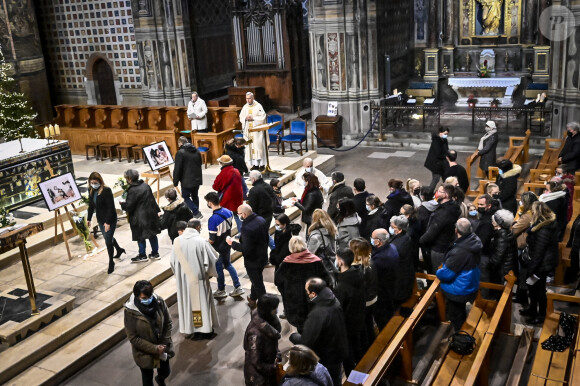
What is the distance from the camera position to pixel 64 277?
10.2 metres

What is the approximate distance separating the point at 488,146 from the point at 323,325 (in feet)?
27.3

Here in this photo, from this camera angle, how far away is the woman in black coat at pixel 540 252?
26.3ft

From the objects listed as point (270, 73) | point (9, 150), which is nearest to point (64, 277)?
point (9, 150)

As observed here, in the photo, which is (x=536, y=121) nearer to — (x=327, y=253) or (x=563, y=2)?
(x=563, y=2)

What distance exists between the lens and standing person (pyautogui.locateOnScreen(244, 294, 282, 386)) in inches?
231

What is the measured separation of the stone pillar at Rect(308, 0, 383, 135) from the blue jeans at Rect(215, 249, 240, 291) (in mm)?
10082

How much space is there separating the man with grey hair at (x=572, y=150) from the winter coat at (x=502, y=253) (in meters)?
5.04

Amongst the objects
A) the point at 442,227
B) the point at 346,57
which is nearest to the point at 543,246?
the point at 442,227

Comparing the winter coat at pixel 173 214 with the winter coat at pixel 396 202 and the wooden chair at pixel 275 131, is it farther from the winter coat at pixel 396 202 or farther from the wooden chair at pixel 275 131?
the wooden chair at pixel 275 131

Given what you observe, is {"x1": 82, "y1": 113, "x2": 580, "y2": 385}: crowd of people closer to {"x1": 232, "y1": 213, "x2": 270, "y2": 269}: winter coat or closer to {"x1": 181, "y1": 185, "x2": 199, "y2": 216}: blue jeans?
{"x1": 232, "y1": 213, "x2": 270, "y2": 269}: winter coat

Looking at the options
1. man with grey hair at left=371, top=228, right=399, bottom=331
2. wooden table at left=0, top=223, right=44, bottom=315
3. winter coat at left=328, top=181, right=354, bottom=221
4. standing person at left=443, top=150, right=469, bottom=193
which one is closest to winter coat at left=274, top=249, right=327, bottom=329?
man with grey hair at left=371, top=228, right=399, bottom=331

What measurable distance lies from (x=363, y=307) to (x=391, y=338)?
29.4 inches

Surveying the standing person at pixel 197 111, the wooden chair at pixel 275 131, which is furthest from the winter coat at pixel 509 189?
the standing person at pixel 197 111

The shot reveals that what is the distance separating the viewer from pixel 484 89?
70.3 feet
